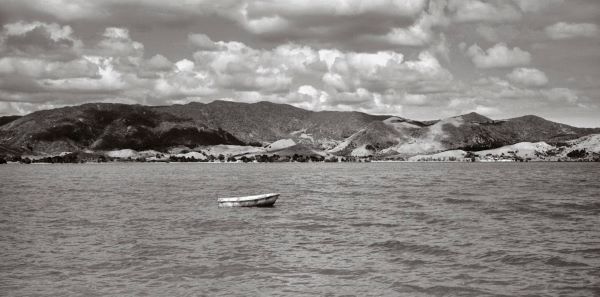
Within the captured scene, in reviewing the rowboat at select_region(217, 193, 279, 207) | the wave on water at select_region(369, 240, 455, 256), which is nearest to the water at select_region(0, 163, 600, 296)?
the wave on water at select_region(369, 240, 455, 256)

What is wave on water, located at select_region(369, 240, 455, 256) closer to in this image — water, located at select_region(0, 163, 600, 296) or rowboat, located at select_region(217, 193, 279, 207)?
water, located at select_region(0, 163, 600, 296)

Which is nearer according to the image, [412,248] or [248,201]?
[412,248]

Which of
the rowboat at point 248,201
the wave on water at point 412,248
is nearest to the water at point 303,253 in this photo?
the wave on water at point 412,248

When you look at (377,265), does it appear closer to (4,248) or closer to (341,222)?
(341,222)

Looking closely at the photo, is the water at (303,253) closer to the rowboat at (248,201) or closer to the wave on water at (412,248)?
the wave on water at (412,248)

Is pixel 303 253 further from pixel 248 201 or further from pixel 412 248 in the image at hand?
pixel 248 201

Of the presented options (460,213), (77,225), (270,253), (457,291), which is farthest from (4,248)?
(460,213)

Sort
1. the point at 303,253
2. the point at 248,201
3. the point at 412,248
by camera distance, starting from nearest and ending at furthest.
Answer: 1. the point at 303,253
2. the point at 412,248
3. the point at 248,201

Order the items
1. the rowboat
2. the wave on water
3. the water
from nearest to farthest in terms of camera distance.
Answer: the water < the wave on water < the rowboat

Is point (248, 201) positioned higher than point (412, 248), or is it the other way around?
point (248, 201)

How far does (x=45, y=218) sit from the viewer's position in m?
66.8

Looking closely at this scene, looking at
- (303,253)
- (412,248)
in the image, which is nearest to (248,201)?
(303,253)

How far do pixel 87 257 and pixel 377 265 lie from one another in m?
20.8

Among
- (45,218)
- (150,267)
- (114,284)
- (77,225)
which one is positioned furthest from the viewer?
(45,218)
